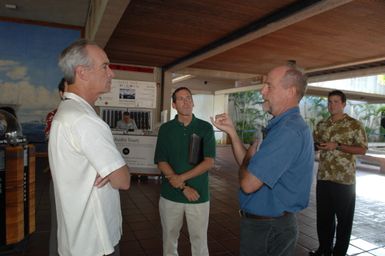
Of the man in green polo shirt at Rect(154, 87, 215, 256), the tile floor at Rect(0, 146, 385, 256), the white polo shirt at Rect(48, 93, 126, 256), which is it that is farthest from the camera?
the tile floor at Rect(0, 146, 385, 256)

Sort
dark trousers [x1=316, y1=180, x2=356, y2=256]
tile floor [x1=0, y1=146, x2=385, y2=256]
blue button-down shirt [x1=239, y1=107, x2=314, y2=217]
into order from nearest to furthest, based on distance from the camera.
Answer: blue button-down shirt [x1=239, y1=107, x2=314, y2=217] < dark trousers [x1=316, y1=180, x2=356, y2=256] < tile floor [x1=0, y1=146, x2=385, y2=256]

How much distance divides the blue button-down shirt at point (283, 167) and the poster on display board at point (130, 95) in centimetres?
607

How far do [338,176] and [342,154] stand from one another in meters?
0.23

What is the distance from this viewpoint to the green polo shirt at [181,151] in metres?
2.39

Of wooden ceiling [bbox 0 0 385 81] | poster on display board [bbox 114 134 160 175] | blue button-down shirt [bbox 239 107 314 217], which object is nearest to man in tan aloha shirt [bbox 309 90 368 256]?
wooden ceiling [bbox 0 0 385 81]

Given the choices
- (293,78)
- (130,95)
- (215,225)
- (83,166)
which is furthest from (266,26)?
(130,95)

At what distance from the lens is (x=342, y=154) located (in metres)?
2.97

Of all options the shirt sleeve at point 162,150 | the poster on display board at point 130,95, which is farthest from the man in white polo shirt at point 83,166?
the poster on display board at point 130,95

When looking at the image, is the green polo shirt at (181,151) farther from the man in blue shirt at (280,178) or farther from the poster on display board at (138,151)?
the poster on display board at (138,151)

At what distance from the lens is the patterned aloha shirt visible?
2895 mm

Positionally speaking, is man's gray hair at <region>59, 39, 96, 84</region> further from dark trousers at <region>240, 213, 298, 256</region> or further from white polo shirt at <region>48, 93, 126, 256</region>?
dark trousers at <region>240, 213, 298, 256</region>

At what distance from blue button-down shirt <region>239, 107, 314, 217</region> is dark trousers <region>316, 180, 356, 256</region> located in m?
1.46

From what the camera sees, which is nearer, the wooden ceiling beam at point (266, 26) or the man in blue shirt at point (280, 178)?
the man in blue shirt at point (280, 178)

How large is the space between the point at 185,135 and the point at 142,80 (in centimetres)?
603
